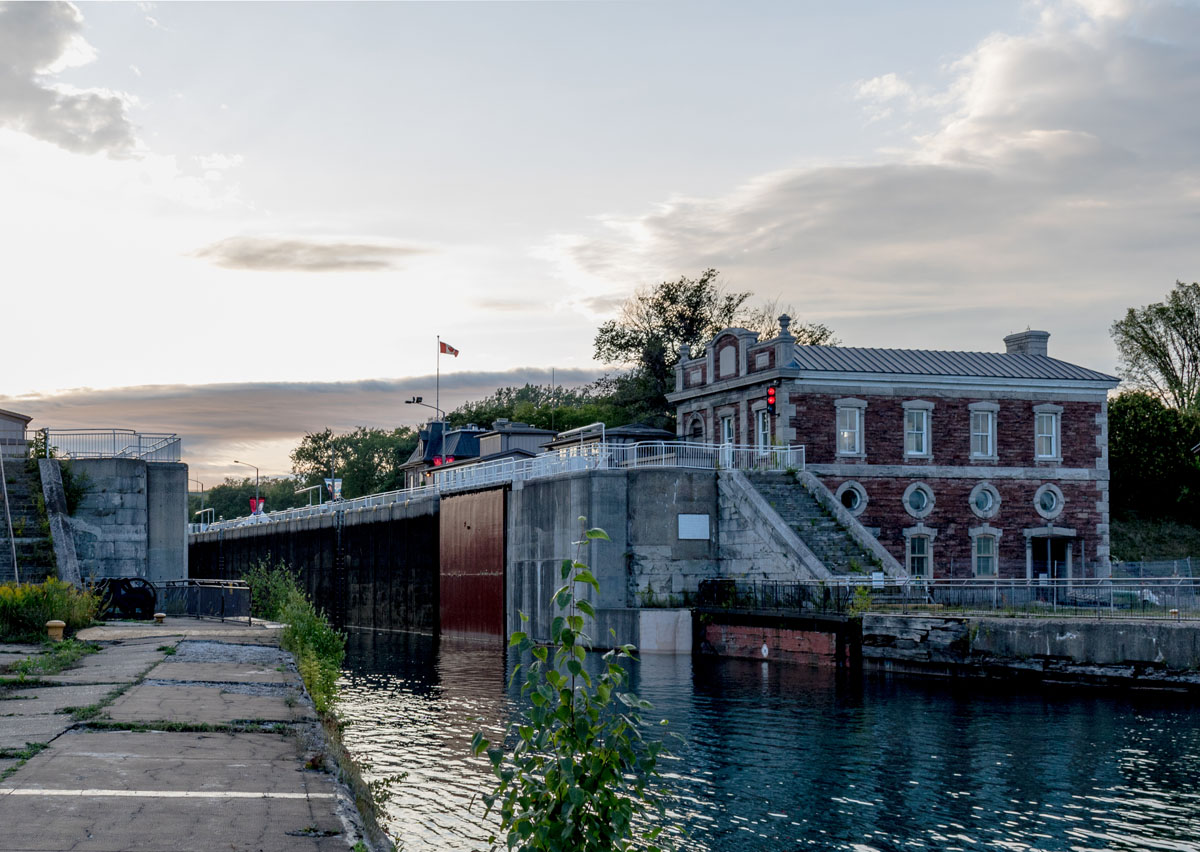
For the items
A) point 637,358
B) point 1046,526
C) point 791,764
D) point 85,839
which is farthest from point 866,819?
point 637,358

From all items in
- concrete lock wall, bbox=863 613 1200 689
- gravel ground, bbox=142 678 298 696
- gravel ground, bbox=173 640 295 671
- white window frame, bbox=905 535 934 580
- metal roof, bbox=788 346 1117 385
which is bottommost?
concrete lock wall, bbox=863 613 1200 689

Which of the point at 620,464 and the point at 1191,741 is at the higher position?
the point at 620,464

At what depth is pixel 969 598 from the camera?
115ft

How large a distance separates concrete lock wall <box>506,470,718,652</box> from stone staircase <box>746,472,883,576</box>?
235 cm

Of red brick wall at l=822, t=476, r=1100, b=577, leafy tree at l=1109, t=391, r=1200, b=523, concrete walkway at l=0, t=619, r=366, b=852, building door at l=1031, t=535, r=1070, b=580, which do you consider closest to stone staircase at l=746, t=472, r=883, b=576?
red brick wall at l=822, t=476, r=1100, b=577

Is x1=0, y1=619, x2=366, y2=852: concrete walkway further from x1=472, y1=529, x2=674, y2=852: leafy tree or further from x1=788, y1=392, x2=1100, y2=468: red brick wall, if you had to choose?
x1=788, y1=392, x2=1100, y2=468: red brick wall

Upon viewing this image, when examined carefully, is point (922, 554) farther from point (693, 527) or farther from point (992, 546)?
point (693, 527)

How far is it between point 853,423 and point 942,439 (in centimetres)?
382

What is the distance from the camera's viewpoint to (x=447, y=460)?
304ft

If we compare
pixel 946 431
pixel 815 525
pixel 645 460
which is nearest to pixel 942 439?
pixel 946 431

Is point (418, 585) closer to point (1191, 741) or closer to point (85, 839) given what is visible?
point (1191, 741)

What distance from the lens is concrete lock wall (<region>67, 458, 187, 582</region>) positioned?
3838 centimetres

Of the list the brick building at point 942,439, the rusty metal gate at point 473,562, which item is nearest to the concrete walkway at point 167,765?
the rusty metal gate at point 473,562

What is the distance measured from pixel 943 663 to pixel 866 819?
1584 cm
